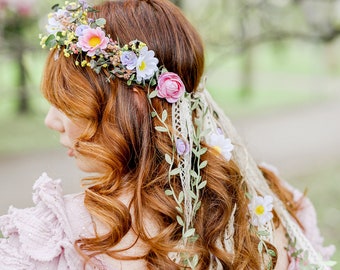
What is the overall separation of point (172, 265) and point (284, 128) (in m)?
7.83

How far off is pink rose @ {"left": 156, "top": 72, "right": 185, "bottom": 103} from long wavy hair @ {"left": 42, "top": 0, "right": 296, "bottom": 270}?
3 centimetres

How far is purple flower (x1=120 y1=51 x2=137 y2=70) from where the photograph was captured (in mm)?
1778

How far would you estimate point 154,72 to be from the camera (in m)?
1.80

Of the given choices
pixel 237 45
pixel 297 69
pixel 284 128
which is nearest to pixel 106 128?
pixel 237 45

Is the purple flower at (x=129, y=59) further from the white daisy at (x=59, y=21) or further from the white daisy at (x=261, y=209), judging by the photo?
the white daisy at (x=261, y=209)

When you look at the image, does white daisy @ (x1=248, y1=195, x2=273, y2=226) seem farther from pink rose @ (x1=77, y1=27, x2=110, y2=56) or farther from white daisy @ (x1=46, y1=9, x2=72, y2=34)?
white daisy @ (x1=46, y1=9, x2=72, y2=34)

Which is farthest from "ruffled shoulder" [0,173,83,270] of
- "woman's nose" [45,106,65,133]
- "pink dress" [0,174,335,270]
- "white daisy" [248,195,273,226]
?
"white daisy" [248,195,273,226]

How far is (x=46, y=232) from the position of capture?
67.9 inches

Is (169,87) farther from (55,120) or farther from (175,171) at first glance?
(55,120)

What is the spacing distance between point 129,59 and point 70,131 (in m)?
0.31

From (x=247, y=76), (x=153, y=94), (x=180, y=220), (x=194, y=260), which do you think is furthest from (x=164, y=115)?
(x=247, y=76)

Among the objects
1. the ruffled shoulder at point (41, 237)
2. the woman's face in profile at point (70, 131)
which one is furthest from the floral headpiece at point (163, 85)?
the ruffled shoulder at point (41, 237)

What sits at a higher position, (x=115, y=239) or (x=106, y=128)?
(x=106, y=128)

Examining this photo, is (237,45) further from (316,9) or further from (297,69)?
(297,69)
